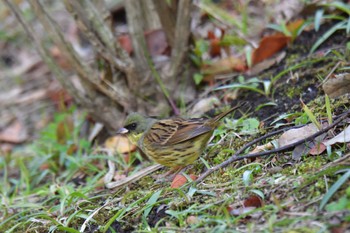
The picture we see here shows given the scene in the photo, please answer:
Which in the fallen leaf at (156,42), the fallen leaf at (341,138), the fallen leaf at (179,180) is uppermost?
the fallen leaf at (156,42)

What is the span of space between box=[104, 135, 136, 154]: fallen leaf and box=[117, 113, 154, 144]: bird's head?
0.34 meters

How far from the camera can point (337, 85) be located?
168 inches

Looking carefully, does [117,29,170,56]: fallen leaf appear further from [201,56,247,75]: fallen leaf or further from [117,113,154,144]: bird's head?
[117,113,154,144]: bird's head

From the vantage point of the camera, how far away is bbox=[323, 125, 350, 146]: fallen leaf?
140 inches

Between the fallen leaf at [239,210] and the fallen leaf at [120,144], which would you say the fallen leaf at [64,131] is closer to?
the fallen leaf at [120,144]

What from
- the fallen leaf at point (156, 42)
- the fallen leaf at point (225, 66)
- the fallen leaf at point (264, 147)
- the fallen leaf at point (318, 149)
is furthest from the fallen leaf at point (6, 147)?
the fallen leaf at point (318, 149)

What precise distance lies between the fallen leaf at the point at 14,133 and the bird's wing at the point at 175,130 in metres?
3.02

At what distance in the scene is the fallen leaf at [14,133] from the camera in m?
7.25

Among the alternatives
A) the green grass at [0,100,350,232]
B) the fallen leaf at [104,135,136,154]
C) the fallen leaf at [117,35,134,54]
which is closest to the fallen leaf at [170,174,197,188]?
the green grass at [0,100,350,232]

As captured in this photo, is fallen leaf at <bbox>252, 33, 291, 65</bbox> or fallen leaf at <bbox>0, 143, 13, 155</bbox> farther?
fallen leaf at <bbox>0, 143, 13, 155</bbox>

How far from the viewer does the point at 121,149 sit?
540 centimetres

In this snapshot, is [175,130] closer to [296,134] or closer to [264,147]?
[264,147]

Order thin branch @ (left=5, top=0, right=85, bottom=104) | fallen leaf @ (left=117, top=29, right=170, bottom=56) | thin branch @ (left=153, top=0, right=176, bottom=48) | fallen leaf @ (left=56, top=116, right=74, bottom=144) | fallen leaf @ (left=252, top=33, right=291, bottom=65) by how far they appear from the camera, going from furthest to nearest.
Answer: fallen leaf @ (left=56, top=116, right=74, bottom=144), fallen leaf @ (left=117, top=29, right=170, bottom=56), fallen leaf @ (left=252, top=33, right=291, bottom=65), thin branch @ (left=153, top=0, right=176, bottom=48), thin branch @ (left=5, top=0, right=85, bottom=104)

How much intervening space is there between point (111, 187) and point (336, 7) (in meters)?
2.87
